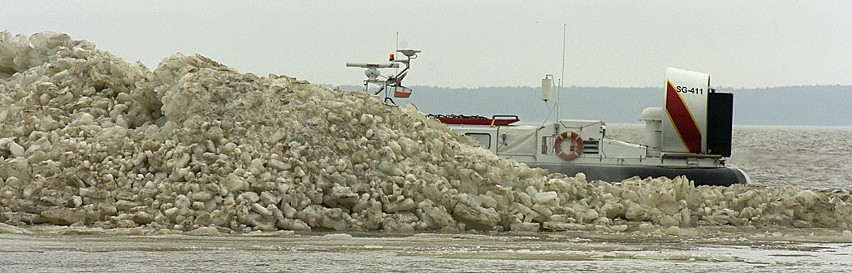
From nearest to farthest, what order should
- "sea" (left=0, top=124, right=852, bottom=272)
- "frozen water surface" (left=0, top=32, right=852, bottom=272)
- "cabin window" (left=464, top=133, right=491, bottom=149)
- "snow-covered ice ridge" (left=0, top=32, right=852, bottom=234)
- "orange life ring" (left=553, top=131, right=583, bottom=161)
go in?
"sea" (left=0, top=124, right=852, bottom=272), "frozen water surface" (left=0, top=32, right=852, bottom=272), "snow-covered ice ridge" (left=0, top=32, right=852, bottom=234), "orange life ring" (left=553, top=131, right=583, bottom=161), "cabin window" (left=464, top=133, right=491, bottom=149)

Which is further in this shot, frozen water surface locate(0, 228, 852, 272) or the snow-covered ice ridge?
the snow-covered ice ridge

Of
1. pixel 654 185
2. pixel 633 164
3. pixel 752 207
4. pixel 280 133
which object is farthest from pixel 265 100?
pixel 633 164

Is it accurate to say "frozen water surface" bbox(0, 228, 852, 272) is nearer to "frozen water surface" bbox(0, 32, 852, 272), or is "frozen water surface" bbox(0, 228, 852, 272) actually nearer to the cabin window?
"frozen water surface" bbox(0, 32, 852, 272)

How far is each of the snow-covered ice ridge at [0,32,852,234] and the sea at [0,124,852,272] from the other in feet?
1.42

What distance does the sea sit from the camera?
34.7 ft

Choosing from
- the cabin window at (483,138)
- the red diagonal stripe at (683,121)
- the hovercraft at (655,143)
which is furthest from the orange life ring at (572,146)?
the red diagonal stripe at (683,121)

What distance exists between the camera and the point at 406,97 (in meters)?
22.3

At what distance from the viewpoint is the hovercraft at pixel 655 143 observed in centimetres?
2147

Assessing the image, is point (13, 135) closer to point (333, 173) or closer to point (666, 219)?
point (333, 173)

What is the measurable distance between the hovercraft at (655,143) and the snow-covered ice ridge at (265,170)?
465cm

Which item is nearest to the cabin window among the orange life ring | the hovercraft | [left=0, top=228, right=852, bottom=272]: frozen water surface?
the hovercraft

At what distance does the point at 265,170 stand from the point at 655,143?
925 cm

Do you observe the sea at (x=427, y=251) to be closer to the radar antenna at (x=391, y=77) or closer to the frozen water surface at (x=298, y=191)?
the frozen water surface at (x=298, y=191)

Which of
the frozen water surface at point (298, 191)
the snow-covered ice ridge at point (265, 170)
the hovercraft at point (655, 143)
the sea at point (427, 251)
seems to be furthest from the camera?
the hovercraft at point (655, 143)
